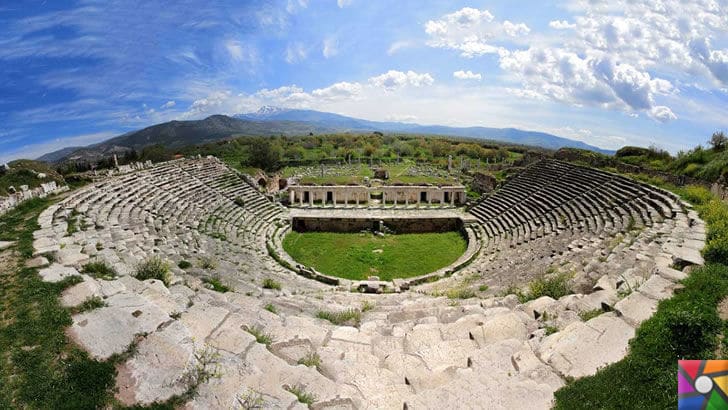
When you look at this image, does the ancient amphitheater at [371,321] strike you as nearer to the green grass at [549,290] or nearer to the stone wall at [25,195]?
the green grass at [549,290]

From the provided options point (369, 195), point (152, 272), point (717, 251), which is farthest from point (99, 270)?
point (369, 195)

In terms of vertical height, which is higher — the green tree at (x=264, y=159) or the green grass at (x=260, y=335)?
the green tree at (x=264, y=159)

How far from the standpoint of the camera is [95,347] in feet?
17.0

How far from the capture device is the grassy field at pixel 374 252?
19375mm

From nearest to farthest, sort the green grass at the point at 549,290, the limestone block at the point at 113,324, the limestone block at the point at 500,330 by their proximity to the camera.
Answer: the limestone block at the point at 113,324
the limestone block at the point at 500,330
the green grass at the point at 549,290

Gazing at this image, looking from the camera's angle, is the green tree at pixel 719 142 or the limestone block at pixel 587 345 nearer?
the limestone block at pixel 587 345

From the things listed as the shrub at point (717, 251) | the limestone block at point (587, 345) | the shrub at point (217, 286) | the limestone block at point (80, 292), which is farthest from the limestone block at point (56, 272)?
the shrub at point (717, 251)

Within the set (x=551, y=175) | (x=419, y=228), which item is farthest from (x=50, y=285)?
(x=551, y=175)

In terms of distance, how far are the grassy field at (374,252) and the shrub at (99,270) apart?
37.8 feet

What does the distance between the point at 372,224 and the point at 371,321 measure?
19.3 metres

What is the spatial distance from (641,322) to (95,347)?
8.96 metres

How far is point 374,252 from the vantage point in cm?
2225

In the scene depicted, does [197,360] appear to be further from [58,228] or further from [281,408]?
[58,228]

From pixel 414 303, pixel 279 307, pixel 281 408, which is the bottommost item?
pixel 414 303
